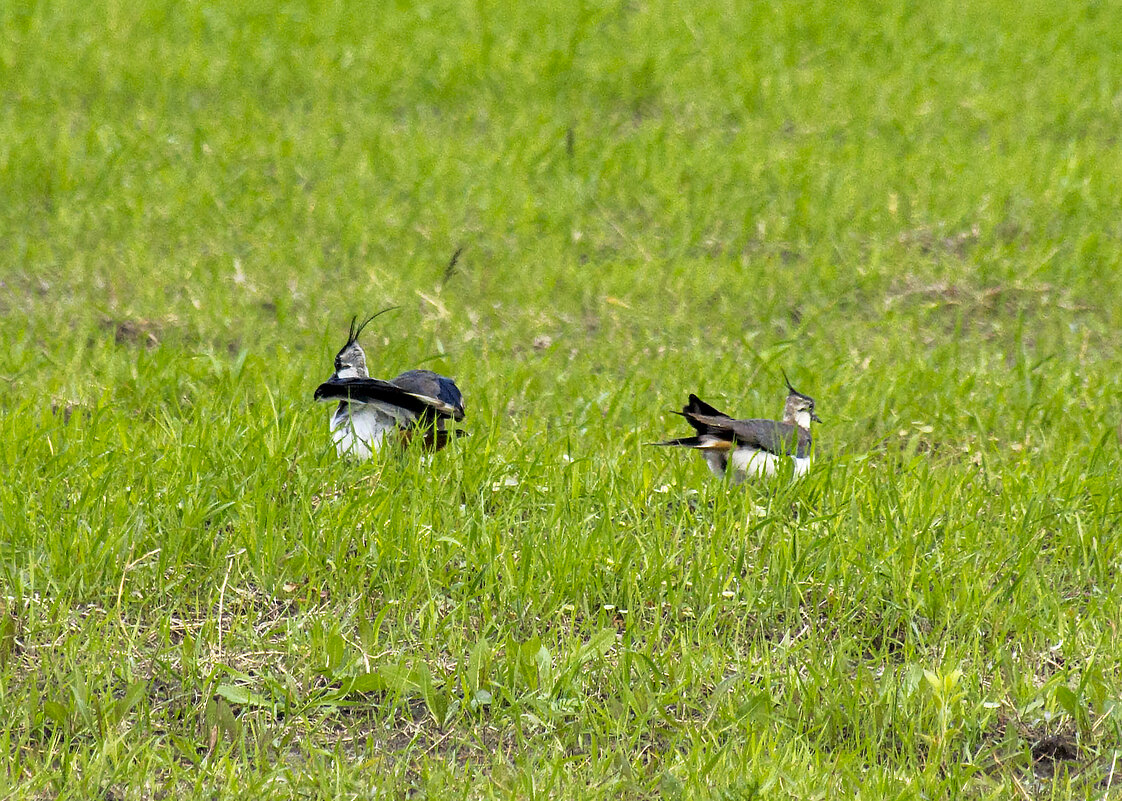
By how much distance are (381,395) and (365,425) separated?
15cm

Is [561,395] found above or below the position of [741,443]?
below

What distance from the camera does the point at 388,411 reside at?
4.51 m

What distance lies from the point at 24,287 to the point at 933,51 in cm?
732

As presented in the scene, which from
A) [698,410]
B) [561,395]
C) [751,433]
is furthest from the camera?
[561,395]

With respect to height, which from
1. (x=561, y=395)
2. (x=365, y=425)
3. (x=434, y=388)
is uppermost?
(x=434, y=388)

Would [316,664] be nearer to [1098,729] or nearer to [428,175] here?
[1098,729]

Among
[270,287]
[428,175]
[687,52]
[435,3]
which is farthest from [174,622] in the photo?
[435,3]

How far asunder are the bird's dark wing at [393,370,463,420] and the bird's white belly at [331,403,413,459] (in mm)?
106

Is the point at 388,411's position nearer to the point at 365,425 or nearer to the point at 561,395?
the point at 365,425

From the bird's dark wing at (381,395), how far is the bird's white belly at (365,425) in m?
0.04

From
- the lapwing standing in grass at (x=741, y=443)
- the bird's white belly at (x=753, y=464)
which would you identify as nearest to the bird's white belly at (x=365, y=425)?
Result: the lapwing standing in grass at (x=741, y=443)

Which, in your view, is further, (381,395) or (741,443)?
(741,443)

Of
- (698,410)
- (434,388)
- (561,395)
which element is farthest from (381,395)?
(561,395)

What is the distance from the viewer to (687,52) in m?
10.4
